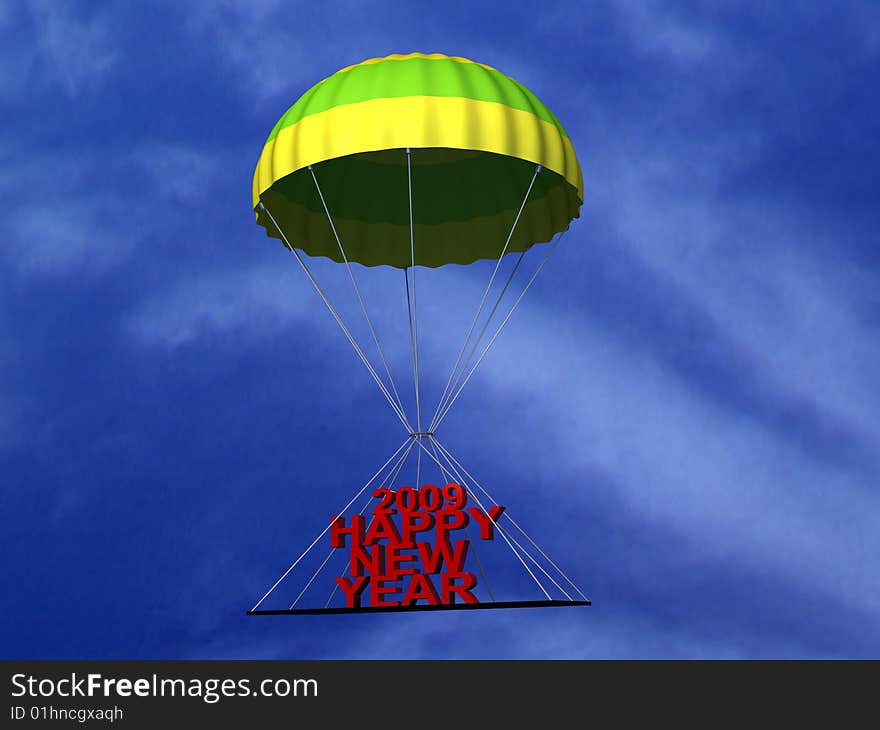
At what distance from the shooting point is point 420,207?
2208 cm

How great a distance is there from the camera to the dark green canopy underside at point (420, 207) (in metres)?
21.8

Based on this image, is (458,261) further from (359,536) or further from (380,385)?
(359,536)

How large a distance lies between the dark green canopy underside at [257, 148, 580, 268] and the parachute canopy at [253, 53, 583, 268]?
0.02 meters

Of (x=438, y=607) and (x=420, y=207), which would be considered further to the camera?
(x=420, y=207)

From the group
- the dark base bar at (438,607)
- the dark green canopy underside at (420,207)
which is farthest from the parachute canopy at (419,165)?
the dark base bar at (438,607)

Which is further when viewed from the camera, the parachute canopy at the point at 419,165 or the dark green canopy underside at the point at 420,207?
the dark green canopy underside at the point at 420,207

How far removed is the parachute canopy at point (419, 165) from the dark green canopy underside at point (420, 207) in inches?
0.7

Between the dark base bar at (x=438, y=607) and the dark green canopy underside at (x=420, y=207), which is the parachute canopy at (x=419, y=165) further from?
the dark base bar at (x=438, y=607)

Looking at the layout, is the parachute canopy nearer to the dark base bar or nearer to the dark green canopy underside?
the dark green canopy underside

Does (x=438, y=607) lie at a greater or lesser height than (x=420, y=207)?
lesser

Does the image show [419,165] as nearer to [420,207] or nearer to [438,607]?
[420,207]

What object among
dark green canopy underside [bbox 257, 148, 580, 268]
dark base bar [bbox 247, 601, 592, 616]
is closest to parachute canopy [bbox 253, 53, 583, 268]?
dark green canopy underside [bbox 257, 148, 580, 268]

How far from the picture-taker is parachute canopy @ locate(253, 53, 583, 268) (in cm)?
1823

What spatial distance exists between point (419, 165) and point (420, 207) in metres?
0.70
